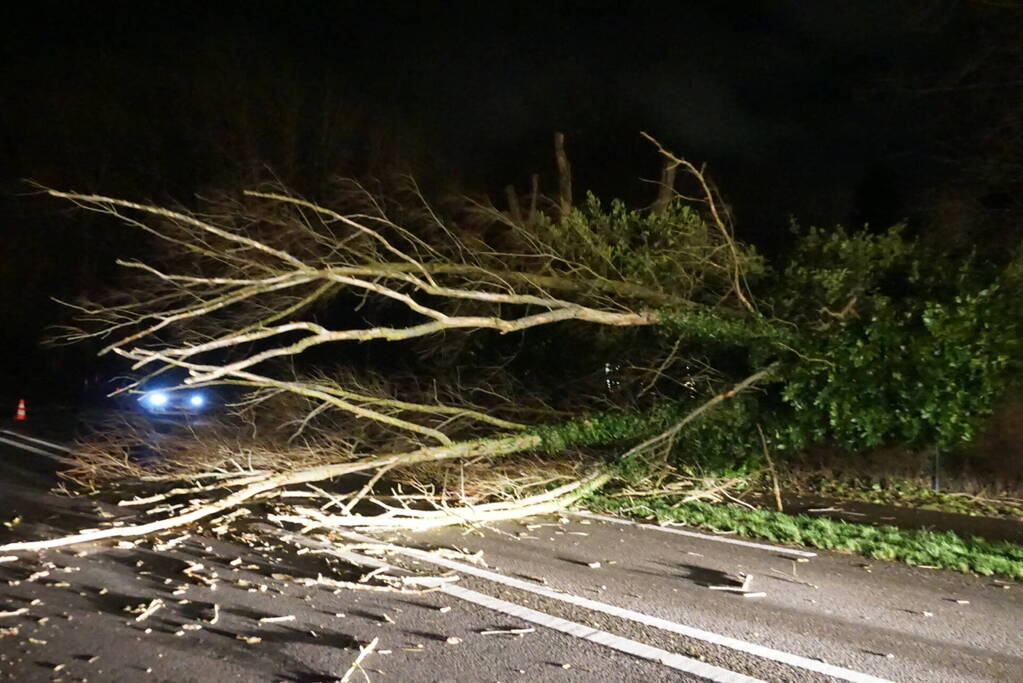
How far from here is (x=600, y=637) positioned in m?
5.05

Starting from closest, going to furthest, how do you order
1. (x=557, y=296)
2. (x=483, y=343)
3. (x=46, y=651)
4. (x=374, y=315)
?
1. (x=46, y=651)
2. (x=557, y=296)
3. (x=483, y=343)
4. (x=374, y=315)

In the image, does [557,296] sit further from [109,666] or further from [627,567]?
[109,666]

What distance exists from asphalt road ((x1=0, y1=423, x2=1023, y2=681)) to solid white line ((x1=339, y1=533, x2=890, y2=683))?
0.02m

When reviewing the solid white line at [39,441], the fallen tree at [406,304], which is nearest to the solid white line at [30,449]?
the solid white line at [39,441]

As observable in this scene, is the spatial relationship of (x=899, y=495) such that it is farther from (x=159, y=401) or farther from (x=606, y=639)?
(x=159, y=401)

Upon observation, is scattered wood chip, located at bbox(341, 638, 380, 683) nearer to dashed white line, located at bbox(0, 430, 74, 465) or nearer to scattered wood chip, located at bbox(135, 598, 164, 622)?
scattered wood chip, located at bbox(135, 598, 164, 622)

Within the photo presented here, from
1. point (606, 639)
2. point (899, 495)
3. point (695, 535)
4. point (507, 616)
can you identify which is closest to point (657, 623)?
point (606, 639)

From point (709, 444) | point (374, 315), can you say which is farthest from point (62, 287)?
point (709, 444)

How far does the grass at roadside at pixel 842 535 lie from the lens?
264 inches

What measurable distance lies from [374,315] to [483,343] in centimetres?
211

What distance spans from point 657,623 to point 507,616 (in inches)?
36.2

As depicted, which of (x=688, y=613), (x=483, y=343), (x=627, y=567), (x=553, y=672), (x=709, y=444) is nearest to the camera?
(x=553, y=672)

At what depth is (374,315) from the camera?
13.7 metres

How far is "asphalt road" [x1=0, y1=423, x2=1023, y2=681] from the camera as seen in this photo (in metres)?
4.61
